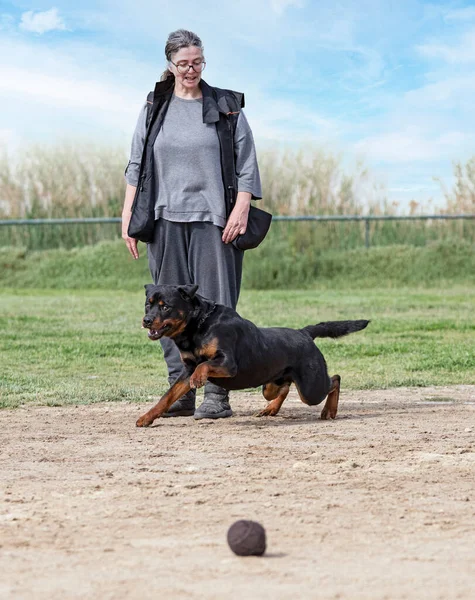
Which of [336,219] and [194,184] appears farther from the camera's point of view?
[336,219]

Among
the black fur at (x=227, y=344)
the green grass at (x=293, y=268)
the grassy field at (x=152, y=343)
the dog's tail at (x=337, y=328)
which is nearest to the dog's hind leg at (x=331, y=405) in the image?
the black fur at (x=227, y=344)

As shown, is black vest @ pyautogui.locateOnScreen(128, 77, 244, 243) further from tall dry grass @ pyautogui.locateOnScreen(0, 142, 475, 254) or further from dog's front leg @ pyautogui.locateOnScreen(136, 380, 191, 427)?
tall dry grass @ pyautogui.locateOnScreen(0, 142, 475, 254)

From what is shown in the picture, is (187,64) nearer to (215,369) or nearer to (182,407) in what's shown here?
(215,369)

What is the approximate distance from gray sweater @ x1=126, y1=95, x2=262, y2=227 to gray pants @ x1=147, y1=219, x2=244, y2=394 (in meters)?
0.10

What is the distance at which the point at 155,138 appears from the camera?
6.91 m

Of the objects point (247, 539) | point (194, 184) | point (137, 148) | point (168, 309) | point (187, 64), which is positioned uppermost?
point (187, 64)

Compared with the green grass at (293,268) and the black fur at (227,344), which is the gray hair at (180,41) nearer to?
the black fur at (227,344)

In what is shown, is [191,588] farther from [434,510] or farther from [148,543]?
[434,510]

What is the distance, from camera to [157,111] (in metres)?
6.93

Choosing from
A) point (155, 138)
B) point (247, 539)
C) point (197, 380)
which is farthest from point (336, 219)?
point (247, 539)

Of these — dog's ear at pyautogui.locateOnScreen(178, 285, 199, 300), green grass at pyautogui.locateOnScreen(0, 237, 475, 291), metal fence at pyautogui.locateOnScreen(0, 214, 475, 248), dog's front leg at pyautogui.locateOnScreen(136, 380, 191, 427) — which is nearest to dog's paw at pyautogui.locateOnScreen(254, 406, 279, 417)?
dog's front leg at pyautogui.locateOnScreen(136, 380, 191, 427)

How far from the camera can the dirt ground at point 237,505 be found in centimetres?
327

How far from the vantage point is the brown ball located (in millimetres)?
3453

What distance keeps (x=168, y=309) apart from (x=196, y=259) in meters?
0.85
